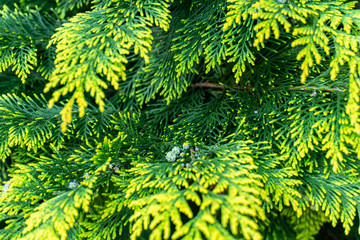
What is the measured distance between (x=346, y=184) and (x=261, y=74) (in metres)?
0.71

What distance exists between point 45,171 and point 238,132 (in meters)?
0.96

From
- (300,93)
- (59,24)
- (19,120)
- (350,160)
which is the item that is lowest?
(350,160)

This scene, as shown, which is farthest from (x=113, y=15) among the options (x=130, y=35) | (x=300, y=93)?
(x=300, y=93)

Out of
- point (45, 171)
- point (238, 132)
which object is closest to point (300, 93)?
point (238, 132)

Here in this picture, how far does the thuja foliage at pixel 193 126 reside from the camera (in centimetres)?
104

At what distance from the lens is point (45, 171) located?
1.34 m

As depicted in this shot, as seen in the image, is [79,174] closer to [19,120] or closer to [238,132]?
[19,120]

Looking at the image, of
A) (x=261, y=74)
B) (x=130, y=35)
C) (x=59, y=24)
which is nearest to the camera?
(x=130, y=35)

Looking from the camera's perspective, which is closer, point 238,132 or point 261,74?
point 238,132

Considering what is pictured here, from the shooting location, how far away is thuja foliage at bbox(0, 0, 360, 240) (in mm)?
1037

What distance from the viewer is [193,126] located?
1619 millimetres

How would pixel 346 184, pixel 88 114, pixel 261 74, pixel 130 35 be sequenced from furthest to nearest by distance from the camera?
pixel 88 114 < pixel 261 74 < pixel 346 184 < pixel 130 35

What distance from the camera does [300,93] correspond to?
1.47m

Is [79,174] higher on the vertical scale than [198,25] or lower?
lower
